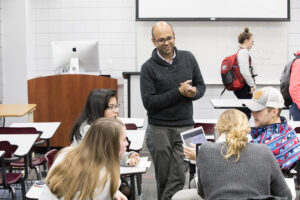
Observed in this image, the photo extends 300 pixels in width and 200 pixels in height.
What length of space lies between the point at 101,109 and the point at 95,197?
Result: 4.62 feet

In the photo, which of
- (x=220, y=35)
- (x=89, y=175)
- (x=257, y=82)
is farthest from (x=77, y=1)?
(x=89, y=175)

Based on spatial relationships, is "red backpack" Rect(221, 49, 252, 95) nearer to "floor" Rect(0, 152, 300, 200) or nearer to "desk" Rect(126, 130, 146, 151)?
"floor" Rect(0, 152, 300, 200)

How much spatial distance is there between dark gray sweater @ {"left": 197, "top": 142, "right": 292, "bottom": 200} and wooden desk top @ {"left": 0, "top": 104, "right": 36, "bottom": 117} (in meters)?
3.32

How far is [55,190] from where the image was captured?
2.20 m

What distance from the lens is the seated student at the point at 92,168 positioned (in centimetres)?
219

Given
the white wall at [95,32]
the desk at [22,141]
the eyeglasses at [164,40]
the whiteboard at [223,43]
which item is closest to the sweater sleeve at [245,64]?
the whiteboard at [223,43]

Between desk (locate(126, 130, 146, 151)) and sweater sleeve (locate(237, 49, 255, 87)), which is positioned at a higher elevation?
sweater sleeve (locate(237, 49, 255, 87))

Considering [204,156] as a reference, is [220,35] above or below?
above

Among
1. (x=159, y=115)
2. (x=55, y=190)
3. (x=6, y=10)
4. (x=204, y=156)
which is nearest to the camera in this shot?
(x=55, y=190)

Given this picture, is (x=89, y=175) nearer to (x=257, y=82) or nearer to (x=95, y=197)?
(x=95, y=197)

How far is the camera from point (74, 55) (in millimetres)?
6266

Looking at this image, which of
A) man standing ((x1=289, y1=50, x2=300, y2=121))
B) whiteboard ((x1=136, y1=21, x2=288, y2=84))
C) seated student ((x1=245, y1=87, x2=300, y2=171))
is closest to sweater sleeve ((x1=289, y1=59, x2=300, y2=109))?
man standing ((x1=289, y1=50, x2=300, y2=121))

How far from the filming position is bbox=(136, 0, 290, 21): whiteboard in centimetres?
757

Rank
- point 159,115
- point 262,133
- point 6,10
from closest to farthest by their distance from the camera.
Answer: point 262,133 → point 159,115 → point 6,10
